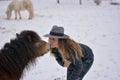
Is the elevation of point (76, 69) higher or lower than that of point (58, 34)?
lower

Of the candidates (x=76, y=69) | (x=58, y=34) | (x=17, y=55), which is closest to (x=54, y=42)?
(x=58, y=34)

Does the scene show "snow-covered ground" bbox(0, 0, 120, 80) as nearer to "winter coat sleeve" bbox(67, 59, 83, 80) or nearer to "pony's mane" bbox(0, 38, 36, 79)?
"winter coat sleeve" bbox(67, 59, 83, 80)

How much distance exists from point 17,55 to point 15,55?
0.07ft

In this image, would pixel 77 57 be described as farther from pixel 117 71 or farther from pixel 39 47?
pixel 117 71

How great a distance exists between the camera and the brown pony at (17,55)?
3.06 metres

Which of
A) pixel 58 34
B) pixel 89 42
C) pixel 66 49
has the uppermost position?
pixel 58 34

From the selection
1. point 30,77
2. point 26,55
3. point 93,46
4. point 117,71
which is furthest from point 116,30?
point 26,55

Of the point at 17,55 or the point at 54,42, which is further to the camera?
the point at 54,42

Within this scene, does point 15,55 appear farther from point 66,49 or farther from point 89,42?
point 89,42

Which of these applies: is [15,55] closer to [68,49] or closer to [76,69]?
[68,49]

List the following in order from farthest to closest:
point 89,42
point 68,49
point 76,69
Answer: point 89,42 < point 76,69 < point 68,49

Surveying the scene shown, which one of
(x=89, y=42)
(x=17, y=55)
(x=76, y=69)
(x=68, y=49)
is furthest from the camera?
(x=89, y=42)

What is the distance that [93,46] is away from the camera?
26.0 ft

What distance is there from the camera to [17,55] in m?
3.08
